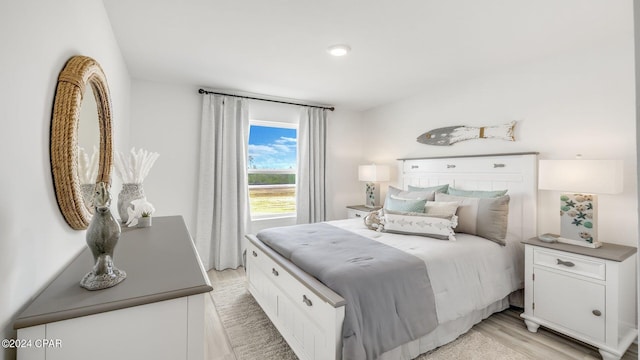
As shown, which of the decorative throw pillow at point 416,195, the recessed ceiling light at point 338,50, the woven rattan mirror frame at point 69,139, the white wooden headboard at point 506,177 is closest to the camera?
the woven rattan mirror frame at point 69,139

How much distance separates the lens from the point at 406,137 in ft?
13.0

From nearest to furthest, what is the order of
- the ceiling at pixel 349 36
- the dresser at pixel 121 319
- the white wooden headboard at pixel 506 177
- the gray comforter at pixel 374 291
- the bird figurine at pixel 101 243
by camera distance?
the dresser at pixel 121 319
the bird figurine at pixel 101 243
the gray comforter at pixel 374 291
the ceiling at pixel 349 36
the white wooden headboard at pixel 506 177

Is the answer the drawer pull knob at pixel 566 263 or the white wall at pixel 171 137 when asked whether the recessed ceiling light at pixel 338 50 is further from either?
the drawer pull knob at pixel 566 263

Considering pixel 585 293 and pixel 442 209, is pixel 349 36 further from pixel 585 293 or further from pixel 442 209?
pixel 585 293

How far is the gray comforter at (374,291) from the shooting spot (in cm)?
150

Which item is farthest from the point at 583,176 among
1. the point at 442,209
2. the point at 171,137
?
the point at 171,137

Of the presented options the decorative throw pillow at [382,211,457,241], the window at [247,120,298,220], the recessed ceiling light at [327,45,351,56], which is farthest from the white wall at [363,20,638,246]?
the window at [247,120,298,220]

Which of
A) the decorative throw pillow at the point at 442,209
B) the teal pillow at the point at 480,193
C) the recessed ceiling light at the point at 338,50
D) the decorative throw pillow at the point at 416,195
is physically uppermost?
the recessed ceiling light at the point at 338,50

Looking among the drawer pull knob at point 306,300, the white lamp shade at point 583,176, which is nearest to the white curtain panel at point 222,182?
the drawer pull knob at point 306,300

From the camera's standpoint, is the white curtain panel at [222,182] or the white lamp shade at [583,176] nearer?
the white lamp shade at [583,176]

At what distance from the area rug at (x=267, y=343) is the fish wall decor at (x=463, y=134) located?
1920mm

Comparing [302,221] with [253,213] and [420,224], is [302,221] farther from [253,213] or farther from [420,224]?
[420,224]

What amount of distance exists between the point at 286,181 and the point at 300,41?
233 centimetres

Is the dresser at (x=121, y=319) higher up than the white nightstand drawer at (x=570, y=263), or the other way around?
the dresser at (x=121, y=319)
